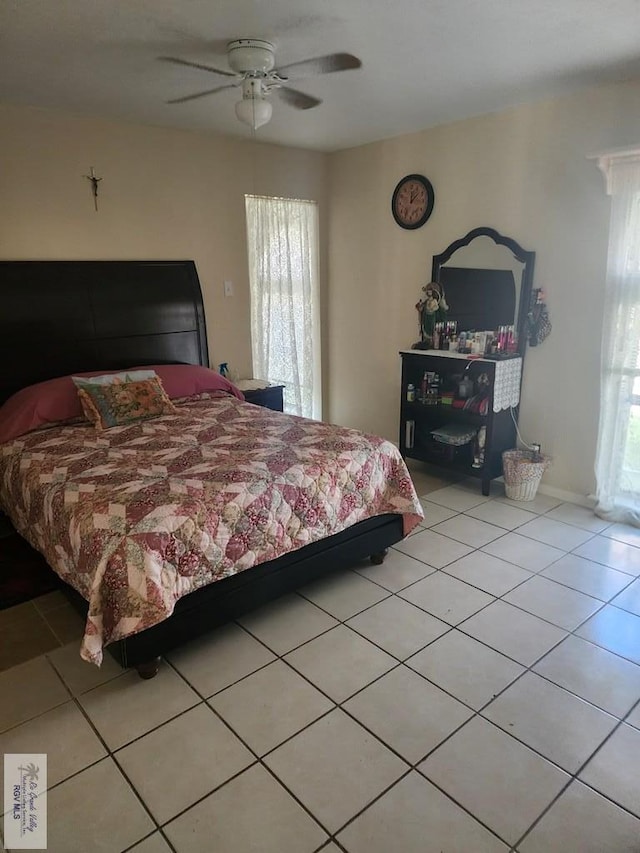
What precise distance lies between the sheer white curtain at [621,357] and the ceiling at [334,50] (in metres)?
0.58

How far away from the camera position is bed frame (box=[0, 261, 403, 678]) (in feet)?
7.20

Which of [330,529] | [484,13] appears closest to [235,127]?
[484,13]

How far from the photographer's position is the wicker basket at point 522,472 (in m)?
3.65

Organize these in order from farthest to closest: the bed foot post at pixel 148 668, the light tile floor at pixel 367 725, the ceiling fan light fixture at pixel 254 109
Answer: the ceiling fan light fixture at pixel 254 109
the bed foot post at pixel 148 668
the light tile floor at pixel 367 725

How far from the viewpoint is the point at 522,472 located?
365 cm

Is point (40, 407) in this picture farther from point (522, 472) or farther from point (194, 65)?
point (522, 472)

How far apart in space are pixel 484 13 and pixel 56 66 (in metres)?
1.96

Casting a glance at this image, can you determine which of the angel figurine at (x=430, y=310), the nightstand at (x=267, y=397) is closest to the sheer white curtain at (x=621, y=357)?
the angel figurine at (x=430, y=310)

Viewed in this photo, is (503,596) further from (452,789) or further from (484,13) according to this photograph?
(484,13)

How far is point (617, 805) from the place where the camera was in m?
1.61

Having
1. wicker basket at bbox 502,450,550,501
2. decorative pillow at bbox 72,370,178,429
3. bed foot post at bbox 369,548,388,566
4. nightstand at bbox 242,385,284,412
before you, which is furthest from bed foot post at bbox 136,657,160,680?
wicker basket at bbox 502,450,550,501

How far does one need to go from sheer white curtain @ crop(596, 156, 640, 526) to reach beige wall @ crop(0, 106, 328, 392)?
8.22 ft

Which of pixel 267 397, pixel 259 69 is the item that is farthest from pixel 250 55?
pixel 267 397

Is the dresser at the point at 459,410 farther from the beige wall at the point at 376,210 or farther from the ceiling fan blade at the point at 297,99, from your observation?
the ceiling fan blade at the point at 297,99
